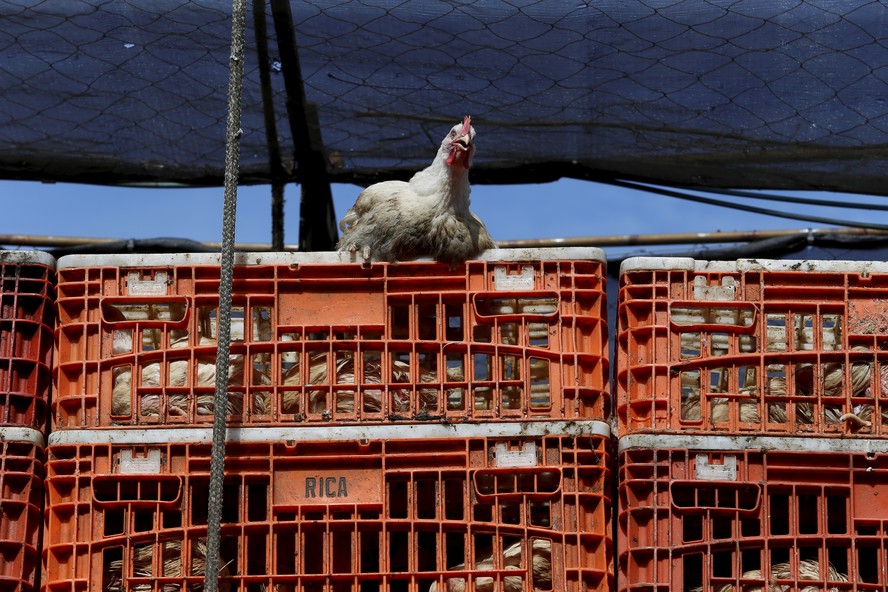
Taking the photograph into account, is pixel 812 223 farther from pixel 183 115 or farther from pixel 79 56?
pixel 79 56

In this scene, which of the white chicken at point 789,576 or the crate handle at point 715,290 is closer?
the white chicken at point 789,576

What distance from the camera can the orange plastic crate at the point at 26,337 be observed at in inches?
142

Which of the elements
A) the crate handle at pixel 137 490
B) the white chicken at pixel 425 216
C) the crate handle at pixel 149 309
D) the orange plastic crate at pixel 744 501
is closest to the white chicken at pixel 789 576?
the orange plastic crate at pixel 744 501

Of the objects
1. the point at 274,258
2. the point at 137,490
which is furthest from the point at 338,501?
the point at 274,258

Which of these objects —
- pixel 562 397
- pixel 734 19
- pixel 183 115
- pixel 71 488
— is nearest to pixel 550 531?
pixel 562 397

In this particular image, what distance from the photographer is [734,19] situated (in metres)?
4.54

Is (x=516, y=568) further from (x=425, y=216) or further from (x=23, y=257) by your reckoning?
(x=23, y=257)

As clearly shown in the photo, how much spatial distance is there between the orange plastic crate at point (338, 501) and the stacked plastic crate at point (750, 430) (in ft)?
0.48

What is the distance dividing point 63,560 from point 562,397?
141 centimetres

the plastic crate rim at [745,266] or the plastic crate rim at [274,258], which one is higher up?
the plastic crate rim at [274,258]

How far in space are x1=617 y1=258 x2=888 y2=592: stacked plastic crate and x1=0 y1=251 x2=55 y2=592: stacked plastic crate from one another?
160 centimetres

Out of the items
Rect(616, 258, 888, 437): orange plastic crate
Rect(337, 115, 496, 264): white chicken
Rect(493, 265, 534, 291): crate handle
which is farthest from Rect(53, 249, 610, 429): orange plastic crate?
Rect(337, 115, 496, 264): white chicken

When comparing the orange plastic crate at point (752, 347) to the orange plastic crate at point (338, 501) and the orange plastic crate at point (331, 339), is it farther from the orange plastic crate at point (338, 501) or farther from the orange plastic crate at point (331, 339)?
the orange plastic crate at point (338, 501)

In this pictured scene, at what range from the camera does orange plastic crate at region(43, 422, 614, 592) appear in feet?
11.3
